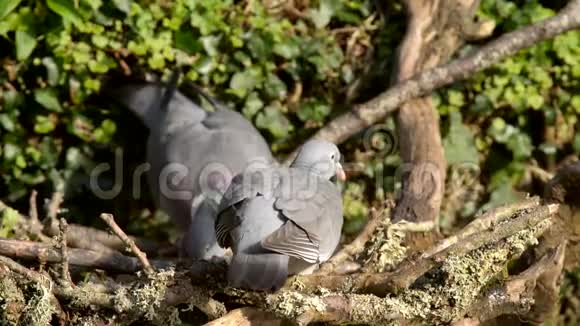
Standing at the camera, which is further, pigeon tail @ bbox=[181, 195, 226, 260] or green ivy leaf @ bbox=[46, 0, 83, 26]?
green ivy leaf @ bbox=[46, 0, 83, 26]

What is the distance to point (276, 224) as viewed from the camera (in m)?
2.60

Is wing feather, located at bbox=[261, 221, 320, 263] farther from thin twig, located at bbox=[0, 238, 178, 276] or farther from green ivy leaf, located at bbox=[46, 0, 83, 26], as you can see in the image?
green ivy leaf, located at bbox=[46, 0, 83, 26]

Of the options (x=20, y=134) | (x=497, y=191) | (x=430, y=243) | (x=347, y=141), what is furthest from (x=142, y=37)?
(x=497, y=191)

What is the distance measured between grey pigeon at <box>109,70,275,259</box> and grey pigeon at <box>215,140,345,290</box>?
2.00 ft

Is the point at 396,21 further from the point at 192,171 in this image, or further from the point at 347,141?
the point at 192,171

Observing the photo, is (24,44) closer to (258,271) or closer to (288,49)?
(288,49)

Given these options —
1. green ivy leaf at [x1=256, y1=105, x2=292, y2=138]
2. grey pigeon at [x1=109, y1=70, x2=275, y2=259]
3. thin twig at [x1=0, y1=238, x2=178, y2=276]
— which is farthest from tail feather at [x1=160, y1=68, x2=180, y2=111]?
thin twig at [x1=0, y1=238, x2=178, y2=276]

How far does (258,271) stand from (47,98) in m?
1.97

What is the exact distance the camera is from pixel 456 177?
4.49 m

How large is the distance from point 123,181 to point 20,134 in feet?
1.72

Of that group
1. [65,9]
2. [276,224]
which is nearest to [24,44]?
[65,9]

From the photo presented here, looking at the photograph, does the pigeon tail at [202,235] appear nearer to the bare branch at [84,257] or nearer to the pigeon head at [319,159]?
the bare branch at [84,257]

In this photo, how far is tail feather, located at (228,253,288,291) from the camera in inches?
96.0

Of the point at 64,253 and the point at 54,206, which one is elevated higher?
the point at 64,253
